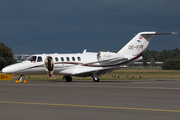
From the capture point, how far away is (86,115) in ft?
34.7

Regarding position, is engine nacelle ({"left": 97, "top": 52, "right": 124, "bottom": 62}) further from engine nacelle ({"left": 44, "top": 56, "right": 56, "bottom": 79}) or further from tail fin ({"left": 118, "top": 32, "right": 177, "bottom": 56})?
engine nacelle ({"left": 44, "top": 56, "right": 56, "bottom": 79})

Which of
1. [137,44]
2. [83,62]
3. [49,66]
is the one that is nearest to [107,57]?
[83,62]

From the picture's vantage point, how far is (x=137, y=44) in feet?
120

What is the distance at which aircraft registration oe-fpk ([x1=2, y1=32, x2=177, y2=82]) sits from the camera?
33.0 m

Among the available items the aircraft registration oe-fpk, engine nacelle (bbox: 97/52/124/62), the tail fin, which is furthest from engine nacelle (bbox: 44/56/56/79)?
the tail fin

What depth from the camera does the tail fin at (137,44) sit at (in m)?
36.6

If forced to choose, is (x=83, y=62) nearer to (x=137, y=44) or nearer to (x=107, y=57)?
(x=107, y=57)

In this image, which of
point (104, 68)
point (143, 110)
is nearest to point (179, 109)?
point (143, 110)

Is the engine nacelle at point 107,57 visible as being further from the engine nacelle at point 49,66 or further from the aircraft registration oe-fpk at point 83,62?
the engine nacelle at point 49,66

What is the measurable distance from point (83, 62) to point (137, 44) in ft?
22.7

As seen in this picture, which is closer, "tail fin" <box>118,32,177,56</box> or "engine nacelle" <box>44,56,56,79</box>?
"engine nacelle" <box>44,56,56,79</box>

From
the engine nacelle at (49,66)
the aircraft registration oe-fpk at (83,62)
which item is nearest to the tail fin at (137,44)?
the aircraft registration oe-fpk at (83,62)

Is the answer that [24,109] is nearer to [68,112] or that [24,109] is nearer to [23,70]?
[68,112]

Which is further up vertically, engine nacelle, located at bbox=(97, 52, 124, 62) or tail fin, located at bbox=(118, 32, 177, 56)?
tail fin, located at bbox=(118, 32, 177, 56)
